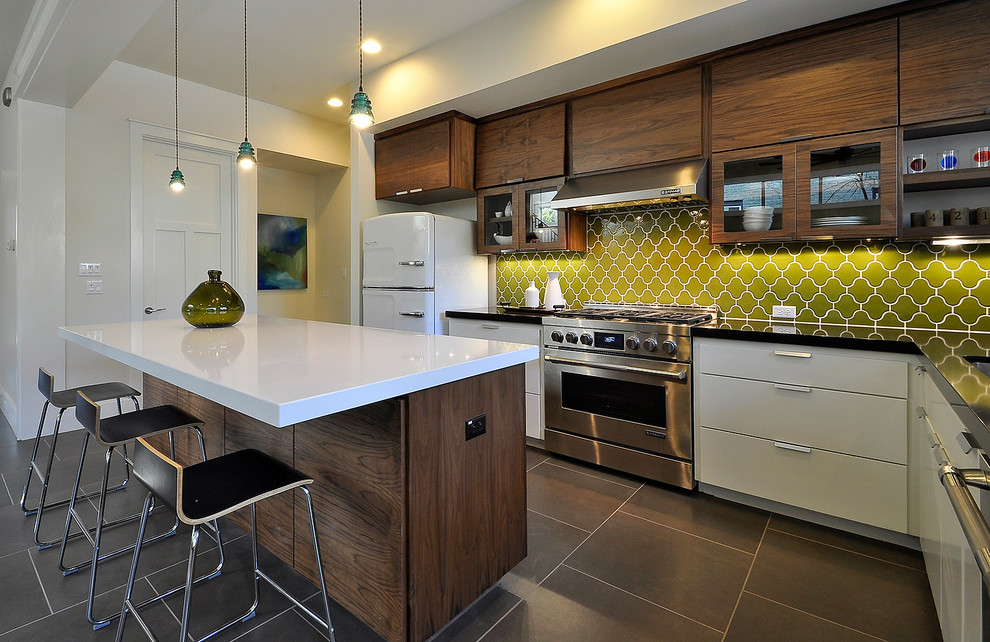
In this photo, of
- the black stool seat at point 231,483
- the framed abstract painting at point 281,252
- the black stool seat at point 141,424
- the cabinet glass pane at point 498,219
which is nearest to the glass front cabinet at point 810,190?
the cabinet glass pane at point 498,219

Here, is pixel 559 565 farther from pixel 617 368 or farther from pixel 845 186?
pixel 845 186

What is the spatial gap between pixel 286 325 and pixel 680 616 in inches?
87.3

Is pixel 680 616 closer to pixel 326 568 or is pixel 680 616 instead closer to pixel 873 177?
pixel 326 568

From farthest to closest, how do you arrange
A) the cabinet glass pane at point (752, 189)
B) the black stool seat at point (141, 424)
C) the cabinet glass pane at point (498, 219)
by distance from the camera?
the cabinet glass pane at point (498, 219) → the cabinet glass pane at point (752, 189) → the black stool seat at point (141, 424)

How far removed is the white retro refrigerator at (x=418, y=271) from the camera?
147 inches

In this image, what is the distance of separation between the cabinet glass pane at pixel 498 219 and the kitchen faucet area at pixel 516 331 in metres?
0.02

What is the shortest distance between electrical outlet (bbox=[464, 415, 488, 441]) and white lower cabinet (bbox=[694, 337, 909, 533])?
1429 mm

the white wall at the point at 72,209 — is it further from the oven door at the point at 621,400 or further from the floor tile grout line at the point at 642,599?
the floor tile grout line at the point at 642,599

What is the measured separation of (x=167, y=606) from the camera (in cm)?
170

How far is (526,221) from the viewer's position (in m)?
3.68

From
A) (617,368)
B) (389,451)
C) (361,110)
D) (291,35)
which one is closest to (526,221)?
(617,368)

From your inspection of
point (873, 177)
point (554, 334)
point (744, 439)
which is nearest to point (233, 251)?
point (554, 334)

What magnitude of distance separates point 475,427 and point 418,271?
232 cm

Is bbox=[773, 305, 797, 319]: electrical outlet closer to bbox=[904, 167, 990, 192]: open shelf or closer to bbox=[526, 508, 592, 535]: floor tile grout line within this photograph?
bbox=[904, 167, 990, 192]: open shelf
